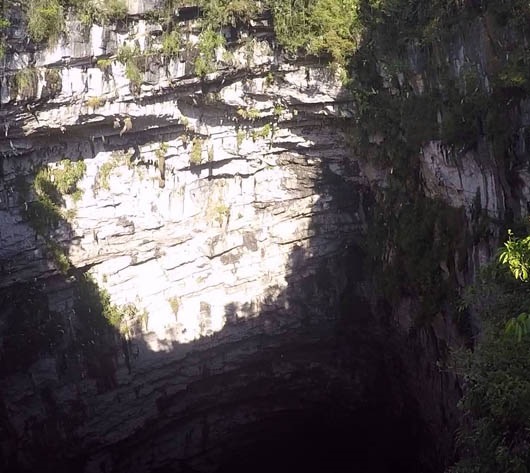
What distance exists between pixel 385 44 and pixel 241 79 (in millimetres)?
2109

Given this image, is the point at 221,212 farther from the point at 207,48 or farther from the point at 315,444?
the point at 315,444

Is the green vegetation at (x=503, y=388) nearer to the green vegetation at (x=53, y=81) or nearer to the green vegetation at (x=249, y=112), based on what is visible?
the green vegetation at (x=249, y=112)

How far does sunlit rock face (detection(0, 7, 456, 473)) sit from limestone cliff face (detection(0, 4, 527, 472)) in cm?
3

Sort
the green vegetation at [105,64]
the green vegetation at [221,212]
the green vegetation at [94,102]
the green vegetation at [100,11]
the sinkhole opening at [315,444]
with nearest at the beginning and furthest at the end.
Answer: the green vegetation at [100,11], the green vegetation at [105,64], the green vegetation at [94,102], the green vegetation at [221,212], the sinkhole opening at [315,444]

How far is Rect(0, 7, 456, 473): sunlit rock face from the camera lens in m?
8.47

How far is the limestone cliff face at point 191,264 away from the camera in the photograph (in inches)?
327

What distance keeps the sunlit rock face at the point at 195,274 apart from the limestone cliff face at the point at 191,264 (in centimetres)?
3

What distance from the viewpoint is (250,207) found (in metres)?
9.87

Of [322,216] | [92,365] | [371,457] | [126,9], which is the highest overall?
[126,9]

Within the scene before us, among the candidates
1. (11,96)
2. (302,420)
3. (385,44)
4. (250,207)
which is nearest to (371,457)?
(302,420)

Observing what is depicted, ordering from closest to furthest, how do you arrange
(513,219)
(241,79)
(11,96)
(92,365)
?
(513,219) < (11,96) < (241,79) < (92,365)

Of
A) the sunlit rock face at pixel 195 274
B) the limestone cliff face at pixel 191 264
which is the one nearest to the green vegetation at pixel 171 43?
the limestone cliff face at pixel 191 264

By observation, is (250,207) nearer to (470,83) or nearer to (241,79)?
(241,79)

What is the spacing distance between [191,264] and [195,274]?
0.20m
